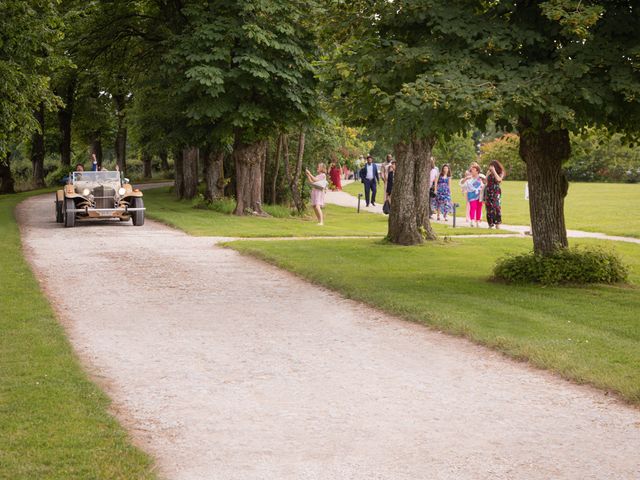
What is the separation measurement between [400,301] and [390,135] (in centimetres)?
201

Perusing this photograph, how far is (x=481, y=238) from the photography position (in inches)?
827

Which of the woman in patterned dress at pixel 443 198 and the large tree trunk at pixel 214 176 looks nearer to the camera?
the woman in patterned dress at pixel 443 198

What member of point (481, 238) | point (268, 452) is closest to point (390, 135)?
point (268, 452)

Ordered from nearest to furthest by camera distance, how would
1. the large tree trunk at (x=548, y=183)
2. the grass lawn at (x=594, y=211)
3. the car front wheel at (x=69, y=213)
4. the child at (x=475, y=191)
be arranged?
1. the large tree trunk at (x=548, y=183)
2. the car front wheel at (x=69, y=213)
3. the grass lawn at (x=594, y=211)
4. the child at (x=475, y=191)

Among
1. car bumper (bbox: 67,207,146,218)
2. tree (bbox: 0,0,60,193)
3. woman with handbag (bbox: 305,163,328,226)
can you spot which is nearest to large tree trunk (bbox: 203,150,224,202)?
tree (bbox: 0,0,60,193)

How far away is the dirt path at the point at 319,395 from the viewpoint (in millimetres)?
5453

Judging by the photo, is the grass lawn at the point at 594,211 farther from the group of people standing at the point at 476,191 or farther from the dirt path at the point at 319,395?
the dirt path at the point at 319,395

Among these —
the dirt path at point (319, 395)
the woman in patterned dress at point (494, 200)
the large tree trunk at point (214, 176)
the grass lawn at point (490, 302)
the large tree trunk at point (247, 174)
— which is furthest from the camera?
the large tree trunk at point (214, 176)

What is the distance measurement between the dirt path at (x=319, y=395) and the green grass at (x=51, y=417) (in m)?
0.20

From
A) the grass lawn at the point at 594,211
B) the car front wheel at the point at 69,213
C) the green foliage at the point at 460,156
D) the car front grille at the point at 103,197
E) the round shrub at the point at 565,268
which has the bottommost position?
the round shrub at the point at 565,268

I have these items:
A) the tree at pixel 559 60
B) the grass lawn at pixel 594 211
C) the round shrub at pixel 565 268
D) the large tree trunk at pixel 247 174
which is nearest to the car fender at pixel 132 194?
the large tree trunk at pixel 247 174

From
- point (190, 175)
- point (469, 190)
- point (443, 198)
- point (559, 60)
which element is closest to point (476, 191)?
point (469, 190)

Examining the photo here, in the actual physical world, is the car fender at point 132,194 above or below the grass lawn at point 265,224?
above

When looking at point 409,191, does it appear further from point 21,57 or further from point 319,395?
point 21,57
